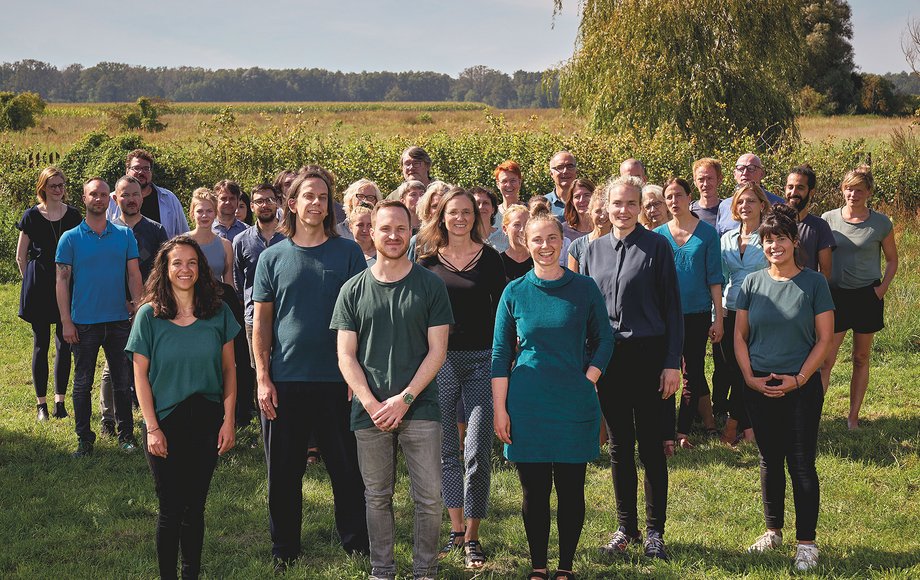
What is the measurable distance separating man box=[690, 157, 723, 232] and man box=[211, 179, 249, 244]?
399cm

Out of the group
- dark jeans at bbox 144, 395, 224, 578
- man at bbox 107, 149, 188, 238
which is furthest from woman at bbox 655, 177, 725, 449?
man at bbox 107, 149, 188, 238

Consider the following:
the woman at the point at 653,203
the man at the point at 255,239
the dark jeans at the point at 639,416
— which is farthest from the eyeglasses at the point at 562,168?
the dark jeans at the point at 639,416

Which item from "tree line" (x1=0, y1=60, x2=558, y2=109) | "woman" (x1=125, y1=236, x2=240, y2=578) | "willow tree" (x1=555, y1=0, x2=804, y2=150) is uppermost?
"tree line" (x1=0, y1=60, x2=558, y2=109)

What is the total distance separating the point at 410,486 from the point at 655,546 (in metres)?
1.51

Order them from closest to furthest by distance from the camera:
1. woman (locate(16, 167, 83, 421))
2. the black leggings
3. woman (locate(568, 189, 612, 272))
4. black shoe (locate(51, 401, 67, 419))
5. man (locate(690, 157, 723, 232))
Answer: the black leggings, woman (locate(568, 189, 612, 272)), man (locate(690, 157, 723, 232)), woman (locate(16, 167, 83, 421)), black shoe (locate(51, 401, 67, 419))

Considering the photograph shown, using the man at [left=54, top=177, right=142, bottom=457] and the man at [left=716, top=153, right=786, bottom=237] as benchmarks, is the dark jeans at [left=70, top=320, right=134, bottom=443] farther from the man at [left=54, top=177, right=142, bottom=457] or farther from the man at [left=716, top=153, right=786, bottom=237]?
the man at [left=716, top=153, right=786, bottom=237]

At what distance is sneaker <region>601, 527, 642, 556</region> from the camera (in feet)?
17.4

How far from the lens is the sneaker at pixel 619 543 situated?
5.30 m

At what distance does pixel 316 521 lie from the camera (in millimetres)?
5941

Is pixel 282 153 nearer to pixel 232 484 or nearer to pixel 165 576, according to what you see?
pixel 232 484

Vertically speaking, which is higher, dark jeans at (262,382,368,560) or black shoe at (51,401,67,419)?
dark jeans at (262,382,368,560)

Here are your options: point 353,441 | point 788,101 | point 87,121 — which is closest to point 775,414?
point 353,441

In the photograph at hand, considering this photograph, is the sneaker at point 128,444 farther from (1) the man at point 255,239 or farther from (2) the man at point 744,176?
(2) the man at point 744,176

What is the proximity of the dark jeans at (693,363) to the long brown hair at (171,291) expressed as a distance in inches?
151
